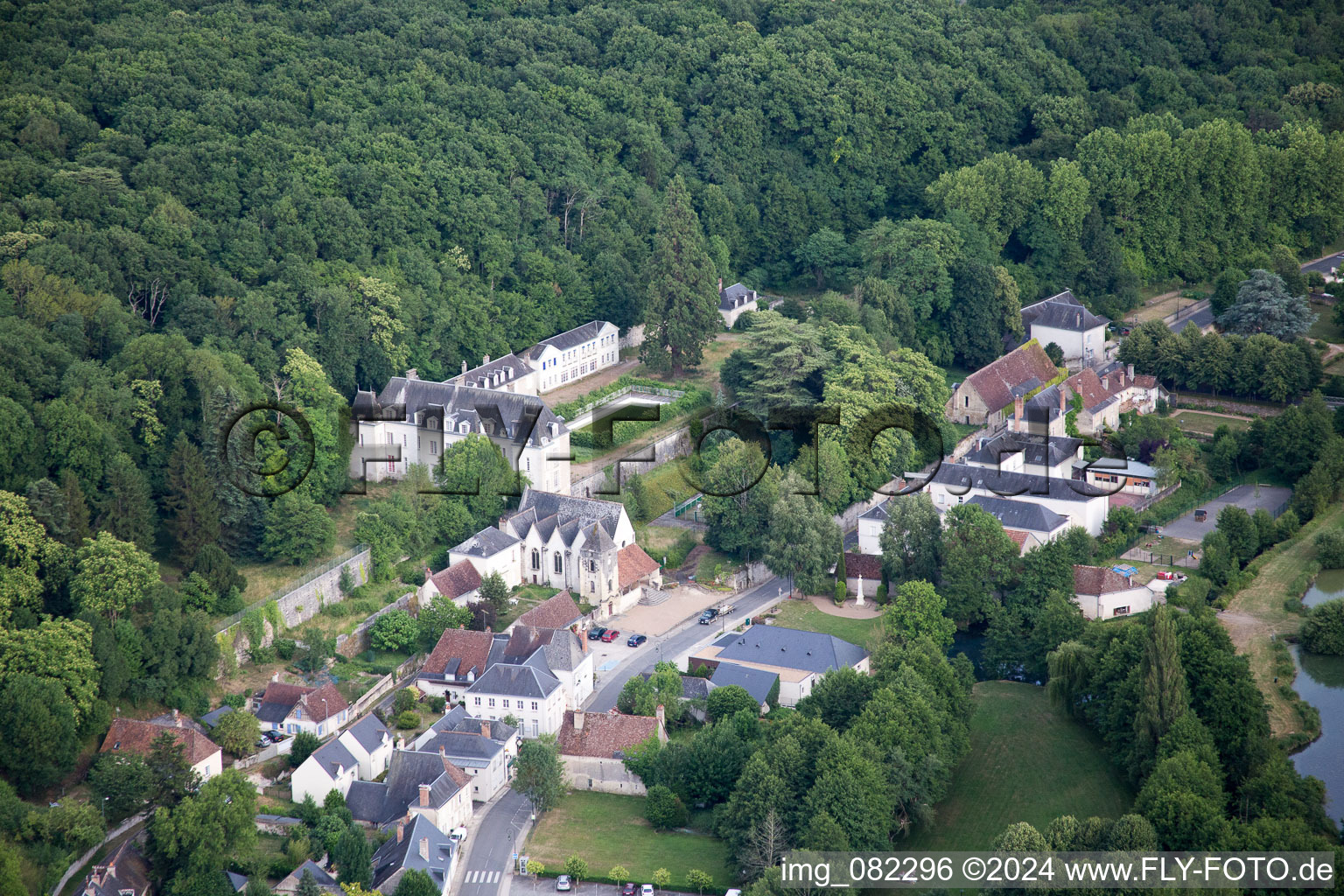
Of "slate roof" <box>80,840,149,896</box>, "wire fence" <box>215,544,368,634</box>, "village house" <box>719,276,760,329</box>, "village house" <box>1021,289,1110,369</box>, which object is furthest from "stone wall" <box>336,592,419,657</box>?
"village house" <box>1021,289,1110,369</box>

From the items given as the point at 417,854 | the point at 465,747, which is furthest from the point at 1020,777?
the point at 417,854

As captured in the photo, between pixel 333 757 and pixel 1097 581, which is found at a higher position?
pixel 1097 581

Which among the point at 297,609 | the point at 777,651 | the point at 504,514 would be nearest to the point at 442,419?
the point at 504,514

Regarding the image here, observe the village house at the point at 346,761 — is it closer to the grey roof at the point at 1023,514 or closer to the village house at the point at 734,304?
the grey roof at the point at 1023,514

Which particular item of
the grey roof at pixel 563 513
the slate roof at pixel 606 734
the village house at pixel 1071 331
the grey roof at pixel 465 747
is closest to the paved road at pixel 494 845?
the grey roof at pixel 465 747

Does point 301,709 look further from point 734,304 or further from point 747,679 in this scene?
point 734,304

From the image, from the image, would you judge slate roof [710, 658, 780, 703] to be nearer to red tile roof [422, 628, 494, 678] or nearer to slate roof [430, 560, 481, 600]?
red tile roof [422, 628, 494, 678]

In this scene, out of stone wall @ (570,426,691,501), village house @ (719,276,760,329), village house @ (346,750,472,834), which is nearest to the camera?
village house @ (346,750,472,834)
